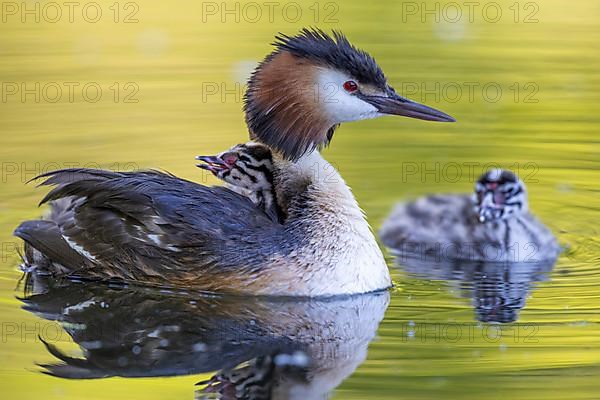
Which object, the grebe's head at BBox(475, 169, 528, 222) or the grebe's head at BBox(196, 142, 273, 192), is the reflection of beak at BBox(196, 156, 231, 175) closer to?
the grebe's head at BBox(196, 142, 273, 192)

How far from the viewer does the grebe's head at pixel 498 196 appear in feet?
29.2

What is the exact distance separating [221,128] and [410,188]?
196 cm

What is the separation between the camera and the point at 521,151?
10453mm

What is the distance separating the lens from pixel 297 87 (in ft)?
25.5

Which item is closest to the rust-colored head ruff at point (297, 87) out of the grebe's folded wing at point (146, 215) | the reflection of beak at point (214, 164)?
the reflection of beak at point (214, 164)

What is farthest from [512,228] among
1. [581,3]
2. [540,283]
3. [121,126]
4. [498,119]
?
[581,3]

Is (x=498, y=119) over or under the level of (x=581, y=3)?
under

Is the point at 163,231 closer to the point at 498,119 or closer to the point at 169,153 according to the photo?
the point at 169,153

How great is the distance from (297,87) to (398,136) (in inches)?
125

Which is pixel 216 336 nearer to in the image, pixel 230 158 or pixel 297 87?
pixel 230 158

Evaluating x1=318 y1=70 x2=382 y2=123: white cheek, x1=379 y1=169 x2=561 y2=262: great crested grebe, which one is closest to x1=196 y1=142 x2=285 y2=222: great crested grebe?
x1=318 y1=70 x2=382 y2=123: white cheek

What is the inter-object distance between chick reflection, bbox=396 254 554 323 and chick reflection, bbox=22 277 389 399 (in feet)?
1.84

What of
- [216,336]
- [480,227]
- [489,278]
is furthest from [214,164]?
[480,227]

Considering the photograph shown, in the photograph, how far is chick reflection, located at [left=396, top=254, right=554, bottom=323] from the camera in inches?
289
